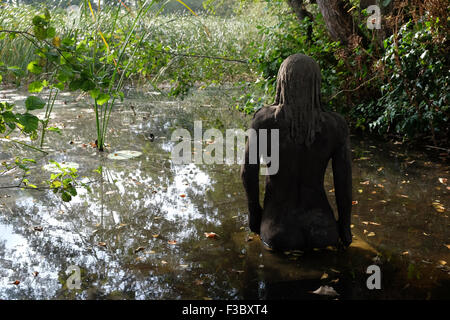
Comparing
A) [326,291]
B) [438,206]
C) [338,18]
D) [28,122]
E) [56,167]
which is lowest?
[326,291]

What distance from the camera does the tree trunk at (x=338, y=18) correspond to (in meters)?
6.37

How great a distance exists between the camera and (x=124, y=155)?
20.1ft

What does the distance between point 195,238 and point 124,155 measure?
295 centimetres

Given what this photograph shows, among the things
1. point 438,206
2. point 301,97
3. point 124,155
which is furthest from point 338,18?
point 301,97

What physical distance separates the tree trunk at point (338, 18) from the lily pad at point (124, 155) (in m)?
3.53

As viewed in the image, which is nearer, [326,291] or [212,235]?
[326,291]

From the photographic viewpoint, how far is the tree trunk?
6367 millimetres

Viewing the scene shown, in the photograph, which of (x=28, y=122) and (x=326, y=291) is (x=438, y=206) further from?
(x=28, y=122)

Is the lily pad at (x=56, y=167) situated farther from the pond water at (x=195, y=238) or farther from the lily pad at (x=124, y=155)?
the lily pad at (x=124, y=155)
